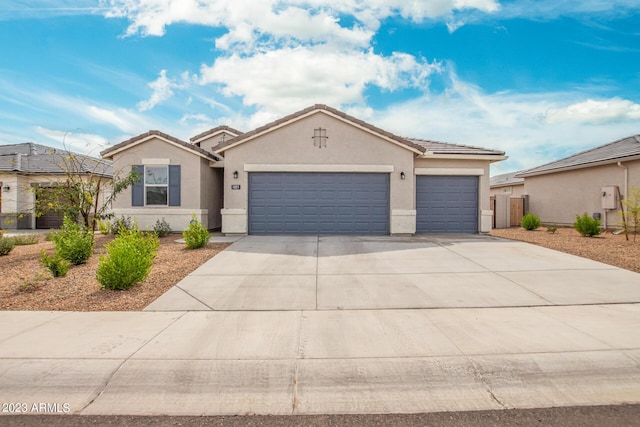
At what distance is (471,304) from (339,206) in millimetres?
8425

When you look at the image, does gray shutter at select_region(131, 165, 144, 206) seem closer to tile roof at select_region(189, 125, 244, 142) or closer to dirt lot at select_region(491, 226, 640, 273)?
tile roof at select_region(189, 125, 244, 142)

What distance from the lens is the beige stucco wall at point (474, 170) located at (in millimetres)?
15258

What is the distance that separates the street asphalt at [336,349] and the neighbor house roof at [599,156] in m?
12.4

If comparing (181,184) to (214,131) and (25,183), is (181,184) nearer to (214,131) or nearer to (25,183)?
(214,131)

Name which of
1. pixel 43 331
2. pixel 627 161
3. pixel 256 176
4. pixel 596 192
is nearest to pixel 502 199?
pixel 596 192

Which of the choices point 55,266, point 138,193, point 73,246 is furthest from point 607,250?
point 138,193

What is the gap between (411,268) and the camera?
29.0 feet

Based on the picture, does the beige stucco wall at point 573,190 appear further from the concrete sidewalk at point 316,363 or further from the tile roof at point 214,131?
the tile roof at point 214,131

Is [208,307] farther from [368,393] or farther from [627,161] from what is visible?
[627,161]

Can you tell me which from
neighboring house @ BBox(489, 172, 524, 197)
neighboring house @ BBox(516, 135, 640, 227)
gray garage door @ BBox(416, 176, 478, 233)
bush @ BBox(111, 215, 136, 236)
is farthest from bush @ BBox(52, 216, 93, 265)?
neighboring house @ BBox(489, 172, 524, 197)

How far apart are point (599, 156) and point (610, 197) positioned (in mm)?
2764

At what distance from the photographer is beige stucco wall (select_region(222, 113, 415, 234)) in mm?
14219

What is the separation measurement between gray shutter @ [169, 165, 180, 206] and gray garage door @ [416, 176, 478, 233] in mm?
9690

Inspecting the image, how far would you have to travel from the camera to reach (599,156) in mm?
18938
